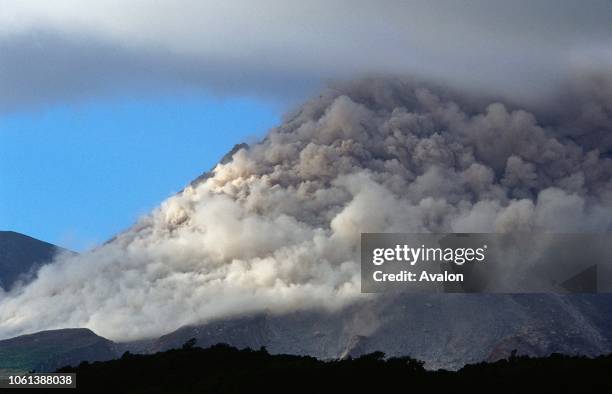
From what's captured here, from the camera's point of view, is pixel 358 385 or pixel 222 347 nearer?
pixel 358 385

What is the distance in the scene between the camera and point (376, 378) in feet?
215

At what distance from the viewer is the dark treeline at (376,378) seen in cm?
6475

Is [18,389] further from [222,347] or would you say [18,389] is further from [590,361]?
[590,361]

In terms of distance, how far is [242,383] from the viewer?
214 feet

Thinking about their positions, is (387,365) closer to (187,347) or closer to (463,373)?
(463,373)

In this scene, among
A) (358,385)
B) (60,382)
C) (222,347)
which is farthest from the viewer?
(222,347)

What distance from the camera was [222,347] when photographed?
83.1 m

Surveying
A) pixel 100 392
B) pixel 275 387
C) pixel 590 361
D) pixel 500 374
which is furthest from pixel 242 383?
pixel 590 361

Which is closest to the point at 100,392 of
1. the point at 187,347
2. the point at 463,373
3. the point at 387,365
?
the point at 187,347

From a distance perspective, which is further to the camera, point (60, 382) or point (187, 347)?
point (187, 347)

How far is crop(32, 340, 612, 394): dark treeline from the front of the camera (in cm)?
6475

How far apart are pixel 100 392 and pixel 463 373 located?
78.0 ft

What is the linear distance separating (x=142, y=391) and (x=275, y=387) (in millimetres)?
9931

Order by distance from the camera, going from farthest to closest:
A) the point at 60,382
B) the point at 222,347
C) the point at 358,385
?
the point at 222,347
the point at 60,382
the point at 358,385
